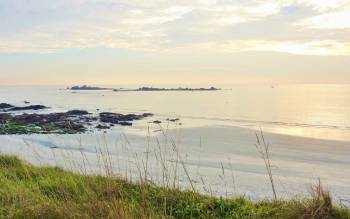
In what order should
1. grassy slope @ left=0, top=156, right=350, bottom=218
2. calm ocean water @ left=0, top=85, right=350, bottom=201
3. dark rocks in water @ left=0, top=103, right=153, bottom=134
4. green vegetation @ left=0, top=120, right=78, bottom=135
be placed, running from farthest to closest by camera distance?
dark rocks in water @ left=0, top=103, right=153, bottom=134
green vegetation @ left=0, top=120, right=78, bottom=135
calm ocean water @ left=0, top=85, right=350, bottom=201
grassy slope @ left=0, top=156, right=350, bottom=218

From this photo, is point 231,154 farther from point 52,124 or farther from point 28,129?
point 52,124

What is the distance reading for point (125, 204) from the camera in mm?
5656

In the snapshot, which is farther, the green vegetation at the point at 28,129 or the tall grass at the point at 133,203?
the green vegetation at the point at 28,129

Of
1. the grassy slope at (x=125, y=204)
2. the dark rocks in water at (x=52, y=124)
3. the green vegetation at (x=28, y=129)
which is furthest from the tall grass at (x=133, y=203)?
the green vegetation at (x=28, y=129)

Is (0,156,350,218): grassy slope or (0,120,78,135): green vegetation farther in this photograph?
(0,120,78,135): green vegetation

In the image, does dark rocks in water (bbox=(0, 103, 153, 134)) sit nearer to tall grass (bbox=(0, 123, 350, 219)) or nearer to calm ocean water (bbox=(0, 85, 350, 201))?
calm ocean water (bbox=(0, 85, 350, 201))

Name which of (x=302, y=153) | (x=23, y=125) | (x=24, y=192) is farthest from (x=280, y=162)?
(x=23, y=125)

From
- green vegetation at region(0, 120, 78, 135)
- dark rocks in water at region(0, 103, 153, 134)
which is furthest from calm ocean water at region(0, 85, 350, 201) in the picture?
green vegetation at region(0, 120, 78, 135)

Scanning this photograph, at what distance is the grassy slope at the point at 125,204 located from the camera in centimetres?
521

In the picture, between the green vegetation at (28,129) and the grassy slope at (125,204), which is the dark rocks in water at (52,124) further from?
the grassy slope at (125,204)

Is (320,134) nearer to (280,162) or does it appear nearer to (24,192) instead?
(280,162)

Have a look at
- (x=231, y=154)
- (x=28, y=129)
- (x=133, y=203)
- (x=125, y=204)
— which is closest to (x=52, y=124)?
(x=28, y=129)

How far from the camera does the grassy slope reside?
521 cm

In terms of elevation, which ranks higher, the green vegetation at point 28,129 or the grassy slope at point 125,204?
the grassy slope at point 125,204
